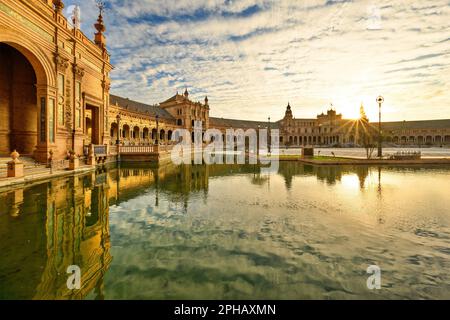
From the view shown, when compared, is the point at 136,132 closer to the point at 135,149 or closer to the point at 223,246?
the point at 135,149

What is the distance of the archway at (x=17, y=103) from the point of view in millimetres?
15828

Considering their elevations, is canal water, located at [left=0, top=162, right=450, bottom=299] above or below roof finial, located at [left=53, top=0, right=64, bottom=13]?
below

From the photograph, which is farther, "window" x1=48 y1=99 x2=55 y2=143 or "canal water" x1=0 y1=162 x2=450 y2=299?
"window" x1=48 y1=99 x2=55 y2=143

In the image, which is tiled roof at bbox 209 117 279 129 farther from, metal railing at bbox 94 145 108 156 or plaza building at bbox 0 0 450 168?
metal railing at bbox 94 145 108 156

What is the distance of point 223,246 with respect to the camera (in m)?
4.83

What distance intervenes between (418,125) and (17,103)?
A: 12398 cm

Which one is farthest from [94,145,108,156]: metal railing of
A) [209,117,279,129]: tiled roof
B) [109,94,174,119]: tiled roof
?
[209,117,279,129]: tiled roof

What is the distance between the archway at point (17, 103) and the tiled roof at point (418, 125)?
113 metres

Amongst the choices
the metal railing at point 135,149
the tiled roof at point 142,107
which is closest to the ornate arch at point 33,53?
the metal railing at point 135,149

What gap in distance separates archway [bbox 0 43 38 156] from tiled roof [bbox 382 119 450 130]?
113 m

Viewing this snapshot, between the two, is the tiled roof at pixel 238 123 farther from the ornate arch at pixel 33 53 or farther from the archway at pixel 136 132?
the ornate arch at pixel 33 53

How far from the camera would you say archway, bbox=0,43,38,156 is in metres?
15.8
